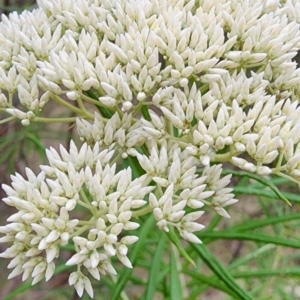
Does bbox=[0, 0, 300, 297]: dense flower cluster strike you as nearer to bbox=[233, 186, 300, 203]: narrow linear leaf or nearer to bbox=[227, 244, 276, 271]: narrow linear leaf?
bbox=[233, 186, 300, 203]: narrow linear leaf

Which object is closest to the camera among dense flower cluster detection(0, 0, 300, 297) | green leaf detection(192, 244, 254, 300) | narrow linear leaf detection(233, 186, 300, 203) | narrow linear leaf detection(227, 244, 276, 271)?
dense flower cluster detection(0, 0, 300, 297)

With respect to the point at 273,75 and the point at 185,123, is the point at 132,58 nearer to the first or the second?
the point at 185,123

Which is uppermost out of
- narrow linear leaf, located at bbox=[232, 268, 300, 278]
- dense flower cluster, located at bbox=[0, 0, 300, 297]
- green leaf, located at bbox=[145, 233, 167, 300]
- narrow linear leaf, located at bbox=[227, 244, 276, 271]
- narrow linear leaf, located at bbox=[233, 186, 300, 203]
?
dense flower cluster, located at bbox=[0, 0, 300, 297]

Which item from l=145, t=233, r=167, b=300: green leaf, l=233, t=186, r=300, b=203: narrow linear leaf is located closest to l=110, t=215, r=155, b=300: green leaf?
l=145, t=233, r=167, b=300: green leaf

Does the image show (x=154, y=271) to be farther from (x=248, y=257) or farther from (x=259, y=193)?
(x=248, y=257)

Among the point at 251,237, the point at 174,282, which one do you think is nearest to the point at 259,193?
the point at 251,237

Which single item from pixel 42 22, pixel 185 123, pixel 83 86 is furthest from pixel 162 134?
pixel 42 22
